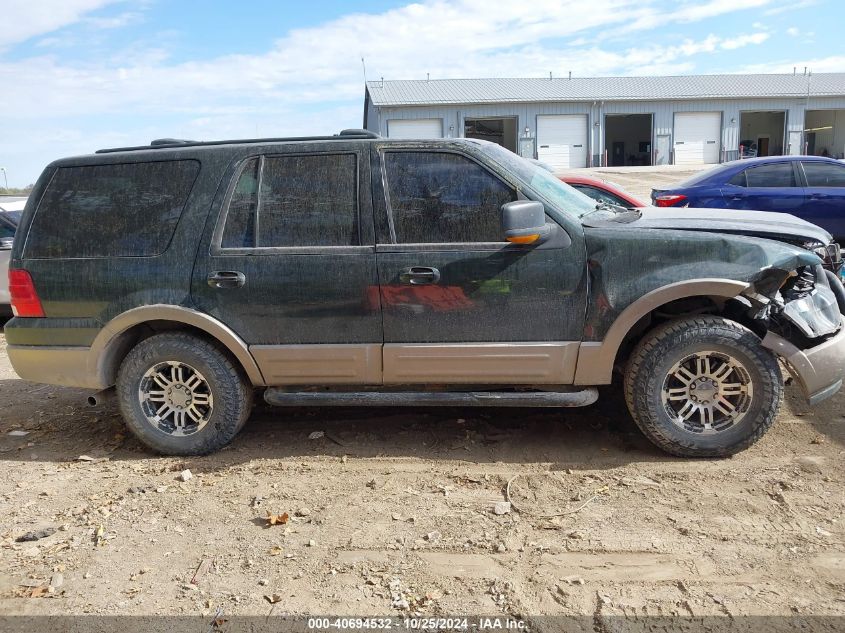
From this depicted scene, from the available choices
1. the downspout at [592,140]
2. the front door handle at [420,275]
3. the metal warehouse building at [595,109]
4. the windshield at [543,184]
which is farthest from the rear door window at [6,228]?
the downspout at [592,140]

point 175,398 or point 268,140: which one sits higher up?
point 268,140

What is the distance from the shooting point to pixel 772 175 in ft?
32.9

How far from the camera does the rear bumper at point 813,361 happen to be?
3.91 metres

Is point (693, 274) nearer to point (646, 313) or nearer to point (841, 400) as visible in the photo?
point (646, 313)

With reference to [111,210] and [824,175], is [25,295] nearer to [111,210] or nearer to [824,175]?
[111,210]

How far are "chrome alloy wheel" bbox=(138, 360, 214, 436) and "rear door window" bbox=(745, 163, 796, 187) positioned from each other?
340 inches

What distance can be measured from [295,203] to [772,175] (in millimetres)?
8377

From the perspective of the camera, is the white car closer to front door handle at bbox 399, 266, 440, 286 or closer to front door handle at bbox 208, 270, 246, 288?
front door handle at bbox 208, 270, 246, 288

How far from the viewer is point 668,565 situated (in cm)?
310

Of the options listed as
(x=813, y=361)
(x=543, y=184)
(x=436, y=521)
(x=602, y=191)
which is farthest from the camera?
(x=602, y=191)

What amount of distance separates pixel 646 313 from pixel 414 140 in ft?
5.65

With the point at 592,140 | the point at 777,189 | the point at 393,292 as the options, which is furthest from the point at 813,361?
the point at 592,140

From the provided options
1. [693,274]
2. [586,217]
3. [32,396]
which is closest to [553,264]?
[586,217]

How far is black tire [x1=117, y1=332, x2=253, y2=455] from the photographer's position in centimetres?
436
